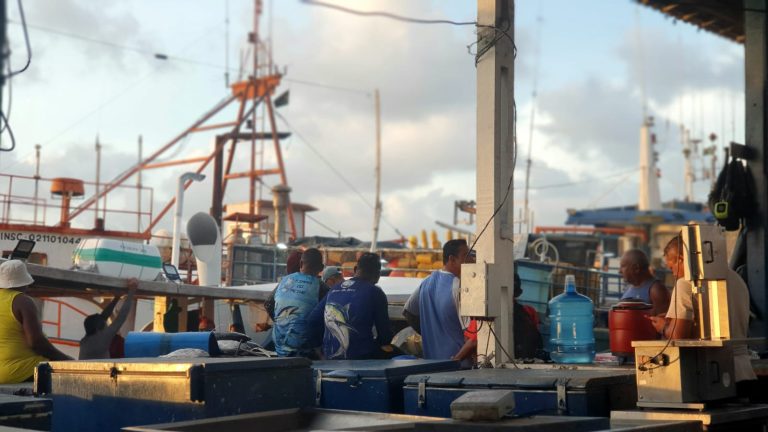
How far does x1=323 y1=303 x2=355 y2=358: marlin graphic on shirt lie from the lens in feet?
23.7

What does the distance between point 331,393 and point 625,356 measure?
1771 millimetres

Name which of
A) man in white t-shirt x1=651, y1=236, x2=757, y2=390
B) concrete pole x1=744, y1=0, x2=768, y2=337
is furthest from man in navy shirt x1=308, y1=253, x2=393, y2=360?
concrete pole x1=744, y1=0, x2=768, y2=337

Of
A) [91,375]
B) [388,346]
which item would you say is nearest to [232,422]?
[91,375]

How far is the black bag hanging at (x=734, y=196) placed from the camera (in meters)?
10.3

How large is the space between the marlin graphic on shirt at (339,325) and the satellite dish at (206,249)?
8284 millimetres

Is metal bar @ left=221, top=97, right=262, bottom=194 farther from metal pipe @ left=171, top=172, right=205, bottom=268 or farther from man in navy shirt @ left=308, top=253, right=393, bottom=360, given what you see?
man in navy shirt @ left=308, top=253, right=393, bottom=360

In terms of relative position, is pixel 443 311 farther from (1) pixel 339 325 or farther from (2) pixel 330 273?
(2) pixel 330 273

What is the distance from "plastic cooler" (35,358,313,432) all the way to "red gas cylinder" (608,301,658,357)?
6.38ft

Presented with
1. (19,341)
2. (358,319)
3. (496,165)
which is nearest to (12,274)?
(19,341)

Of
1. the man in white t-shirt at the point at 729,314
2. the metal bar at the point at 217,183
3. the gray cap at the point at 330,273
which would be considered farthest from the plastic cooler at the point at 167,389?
the metal bar at the point at 217,183

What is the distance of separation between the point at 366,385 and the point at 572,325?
2230 millimetres

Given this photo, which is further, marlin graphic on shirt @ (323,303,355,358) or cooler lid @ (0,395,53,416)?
marlin graphic on shirt @ (323,303,355,358)

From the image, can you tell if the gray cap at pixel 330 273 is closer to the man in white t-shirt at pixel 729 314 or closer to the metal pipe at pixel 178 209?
the man in white t-shirt at pixel 729 314

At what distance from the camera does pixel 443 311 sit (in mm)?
7156
